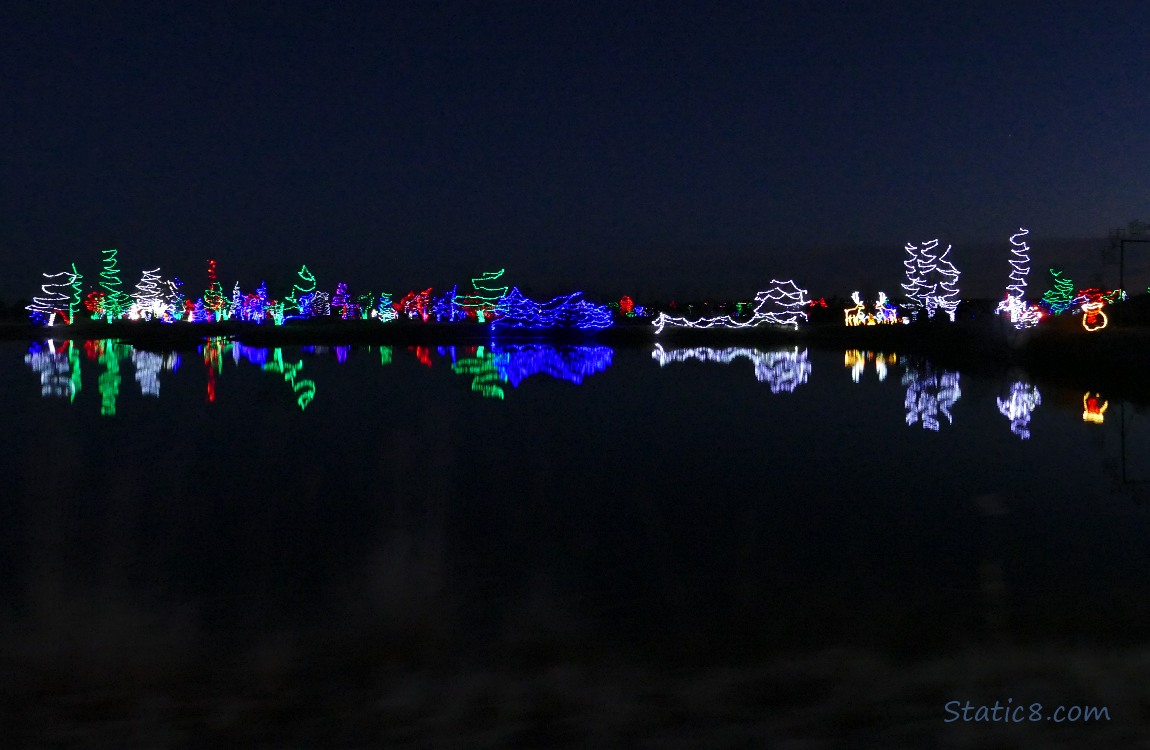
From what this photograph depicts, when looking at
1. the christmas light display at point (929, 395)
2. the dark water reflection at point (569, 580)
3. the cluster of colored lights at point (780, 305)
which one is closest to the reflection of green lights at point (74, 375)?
the dark water reflection at point (569, 580)

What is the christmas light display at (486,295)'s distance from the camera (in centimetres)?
8406

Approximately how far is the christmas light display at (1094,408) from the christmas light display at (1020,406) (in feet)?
2.44

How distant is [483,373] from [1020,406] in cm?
1431

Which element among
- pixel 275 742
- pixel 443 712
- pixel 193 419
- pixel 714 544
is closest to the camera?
pixel 275 742

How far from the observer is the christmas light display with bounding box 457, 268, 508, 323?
84062 millimetres

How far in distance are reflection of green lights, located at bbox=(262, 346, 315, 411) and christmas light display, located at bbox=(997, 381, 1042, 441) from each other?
36.9 feet

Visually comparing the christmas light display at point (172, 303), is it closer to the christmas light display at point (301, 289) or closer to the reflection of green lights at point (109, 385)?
the christmas light display at point (301, 289)

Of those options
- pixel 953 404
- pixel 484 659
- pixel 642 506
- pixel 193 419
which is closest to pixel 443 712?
pixel 484 659

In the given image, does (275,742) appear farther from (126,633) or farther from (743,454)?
(743,454)

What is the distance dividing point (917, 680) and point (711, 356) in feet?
103

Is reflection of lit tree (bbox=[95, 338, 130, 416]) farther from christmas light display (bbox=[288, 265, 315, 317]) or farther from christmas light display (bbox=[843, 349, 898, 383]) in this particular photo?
christmas light display (bbox=[288, 265, 315, 317])

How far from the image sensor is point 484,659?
436 cm

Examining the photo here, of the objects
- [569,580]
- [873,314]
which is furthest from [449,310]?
[569,580]

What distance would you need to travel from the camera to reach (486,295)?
85.9 metres
